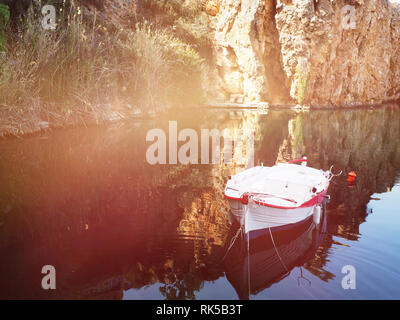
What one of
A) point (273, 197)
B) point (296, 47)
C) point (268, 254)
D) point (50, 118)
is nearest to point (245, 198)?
point (273, 197)

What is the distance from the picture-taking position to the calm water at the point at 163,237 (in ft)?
15.0

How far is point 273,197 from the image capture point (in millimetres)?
5910

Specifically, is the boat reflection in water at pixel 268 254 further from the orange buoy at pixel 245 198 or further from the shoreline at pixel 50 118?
the shoreline at pixel 50 118

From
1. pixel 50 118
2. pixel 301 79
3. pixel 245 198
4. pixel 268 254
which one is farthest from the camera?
pixel 301 79

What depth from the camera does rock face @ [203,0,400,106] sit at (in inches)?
1293

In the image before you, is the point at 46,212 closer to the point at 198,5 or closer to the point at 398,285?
the point at 398,285

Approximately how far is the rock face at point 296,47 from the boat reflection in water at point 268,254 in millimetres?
29237

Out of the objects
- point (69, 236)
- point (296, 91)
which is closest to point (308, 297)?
point (69, 236)

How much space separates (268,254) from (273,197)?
98 centimetres

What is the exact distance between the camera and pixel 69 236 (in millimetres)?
5758

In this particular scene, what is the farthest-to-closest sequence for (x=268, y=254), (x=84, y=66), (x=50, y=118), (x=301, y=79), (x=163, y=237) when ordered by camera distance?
(x=301, y=79), (x=84, y=66), (x=50, y=118), (x=163, y=237), (x=268, y=254)

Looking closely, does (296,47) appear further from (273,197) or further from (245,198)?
(245,198)

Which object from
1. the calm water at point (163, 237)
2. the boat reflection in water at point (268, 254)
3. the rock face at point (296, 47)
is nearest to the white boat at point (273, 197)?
the boat reflection in water at point (268, 254)
